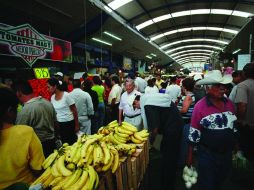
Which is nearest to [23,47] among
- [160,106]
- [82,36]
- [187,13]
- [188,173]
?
[160,106]

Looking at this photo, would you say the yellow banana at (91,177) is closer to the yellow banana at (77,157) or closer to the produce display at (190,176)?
the yellow banana at (77,157)

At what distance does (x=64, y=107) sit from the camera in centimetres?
525

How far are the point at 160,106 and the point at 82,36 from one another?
10.9 meters

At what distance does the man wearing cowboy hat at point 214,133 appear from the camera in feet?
9.63

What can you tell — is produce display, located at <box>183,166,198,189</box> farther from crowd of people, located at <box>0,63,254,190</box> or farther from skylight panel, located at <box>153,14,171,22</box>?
skylight panel, located at <box>153,14,171,22</box>

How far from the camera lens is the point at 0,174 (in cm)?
211

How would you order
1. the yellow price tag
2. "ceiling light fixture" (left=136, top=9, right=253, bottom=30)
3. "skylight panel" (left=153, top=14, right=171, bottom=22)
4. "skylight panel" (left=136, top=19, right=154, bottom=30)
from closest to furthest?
the yellow price tag
"ceiling light fixture" (left=136, top=9, right=253, bottom=30)
"skylight panel" (left=153, top=14, right=171, bottom=22)
"skylight panel" (left=136, top=19, right=154, bottom=30)

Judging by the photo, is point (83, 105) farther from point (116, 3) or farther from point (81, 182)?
point (116, 3)

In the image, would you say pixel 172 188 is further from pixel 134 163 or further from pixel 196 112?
pixel 196 112

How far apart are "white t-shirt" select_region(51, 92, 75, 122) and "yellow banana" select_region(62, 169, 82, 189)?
2.99m

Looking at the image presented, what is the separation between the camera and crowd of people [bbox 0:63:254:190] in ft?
7.00

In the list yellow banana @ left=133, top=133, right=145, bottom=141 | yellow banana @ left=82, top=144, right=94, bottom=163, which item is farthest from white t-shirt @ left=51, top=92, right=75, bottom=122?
yellow banana @ left=82, top=144, right=94, bottom=163

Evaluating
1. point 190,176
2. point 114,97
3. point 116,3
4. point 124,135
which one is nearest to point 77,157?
point 124,135

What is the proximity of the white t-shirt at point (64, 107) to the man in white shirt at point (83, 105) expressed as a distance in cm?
57
